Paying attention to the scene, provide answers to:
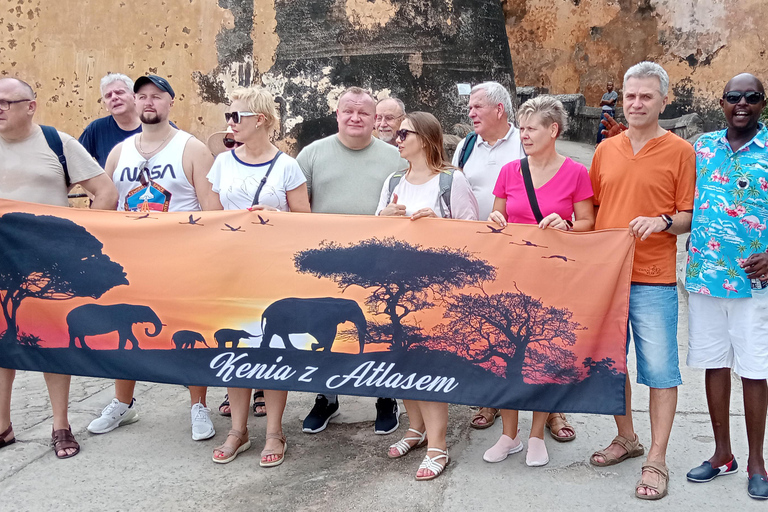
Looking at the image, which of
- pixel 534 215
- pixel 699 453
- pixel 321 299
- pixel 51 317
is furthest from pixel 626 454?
pixel 51 317

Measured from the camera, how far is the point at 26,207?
4.12m

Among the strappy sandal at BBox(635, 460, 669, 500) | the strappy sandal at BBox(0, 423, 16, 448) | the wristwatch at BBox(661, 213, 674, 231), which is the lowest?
the strappy sandal at BBox(0, 423, 16, 448)

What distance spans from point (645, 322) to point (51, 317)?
3121mm

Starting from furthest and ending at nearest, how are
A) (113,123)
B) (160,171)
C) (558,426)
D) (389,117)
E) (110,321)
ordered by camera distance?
(113,123) < (389,117) < (160,171) < (558,426) < (110,321)

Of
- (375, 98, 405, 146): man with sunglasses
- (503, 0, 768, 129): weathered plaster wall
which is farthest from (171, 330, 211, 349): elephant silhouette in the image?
(503, 0, 768, 129): weathered plaster wall

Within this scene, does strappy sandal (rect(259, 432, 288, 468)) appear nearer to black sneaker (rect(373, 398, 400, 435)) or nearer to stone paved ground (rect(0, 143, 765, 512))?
stone paved ground (rect(0, 143, 765, 512))

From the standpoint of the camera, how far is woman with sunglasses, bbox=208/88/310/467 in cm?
405

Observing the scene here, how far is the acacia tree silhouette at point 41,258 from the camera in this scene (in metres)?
4.09

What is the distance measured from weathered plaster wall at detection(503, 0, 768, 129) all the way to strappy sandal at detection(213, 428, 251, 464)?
19.5 m

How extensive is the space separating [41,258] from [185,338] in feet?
3.10

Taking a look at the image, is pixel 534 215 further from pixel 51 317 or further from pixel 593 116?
pixel 593 116

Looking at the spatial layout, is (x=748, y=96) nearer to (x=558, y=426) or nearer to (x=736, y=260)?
(x=736, y=260)

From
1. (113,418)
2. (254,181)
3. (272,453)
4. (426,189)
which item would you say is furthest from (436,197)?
(113,418)

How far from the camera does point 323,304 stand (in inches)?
151
